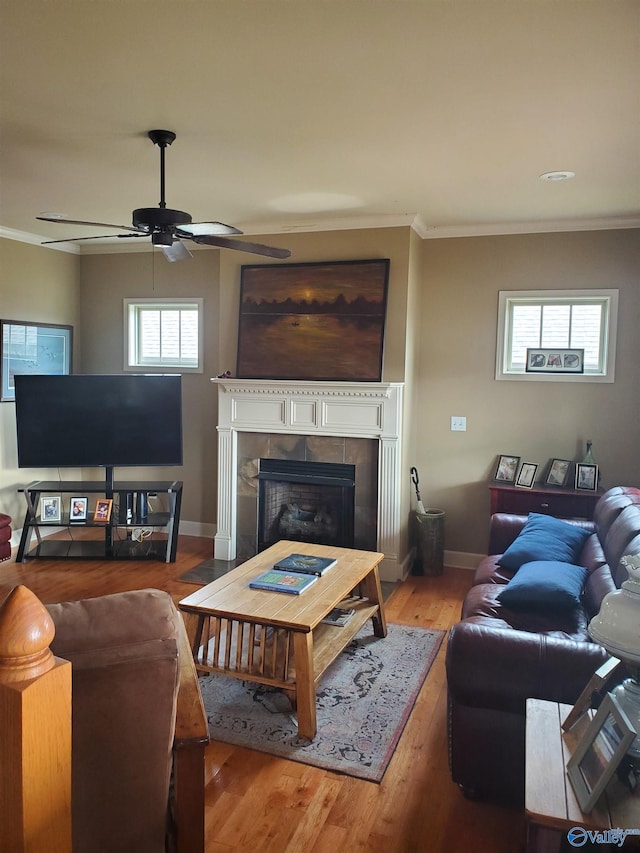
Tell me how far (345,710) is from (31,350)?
4.29 metres

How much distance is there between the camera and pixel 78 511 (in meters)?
5.29

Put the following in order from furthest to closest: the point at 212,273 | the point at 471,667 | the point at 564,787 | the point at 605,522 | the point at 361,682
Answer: the point at 212,273 → the point at 605,522 → the point at 361,682 → the point at 471,667 → the point at 564,787

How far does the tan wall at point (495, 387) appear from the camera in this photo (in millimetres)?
4680

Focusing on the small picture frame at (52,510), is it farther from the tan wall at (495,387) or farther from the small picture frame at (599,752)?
the small picture frame at (599,752)

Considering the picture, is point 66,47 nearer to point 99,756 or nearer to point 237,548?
point 99,756

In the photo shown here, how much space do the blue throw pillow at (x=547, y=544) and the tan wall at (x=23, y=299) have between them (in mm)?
4188

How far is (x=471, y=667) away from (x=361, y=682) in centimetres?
116

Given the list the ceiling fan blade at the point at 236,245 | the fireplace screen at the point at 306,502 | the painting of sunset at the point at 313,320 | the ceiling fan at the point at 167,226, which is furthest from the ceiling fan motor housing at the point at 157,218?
the fireplace screen at the point at 306,502

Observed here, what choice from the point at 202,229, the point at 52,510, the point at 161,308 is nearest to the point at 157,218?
the point at 202,229

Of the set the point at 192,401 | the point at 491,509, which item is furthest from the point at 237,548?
the point at 491,509

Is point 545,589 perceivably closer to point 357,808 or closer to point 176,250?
point 357,808

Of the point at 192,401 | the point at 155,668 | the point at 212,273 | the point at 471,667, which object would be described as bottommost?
the point at 471,667

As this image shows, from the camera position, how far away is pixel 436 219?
15.4 ft

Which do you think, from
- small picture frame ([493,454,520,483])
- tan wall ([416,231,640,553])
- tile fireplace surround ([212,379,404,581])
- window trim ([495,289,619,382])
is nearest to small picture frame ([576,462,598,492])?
tan wall ([416,231,640,553])
